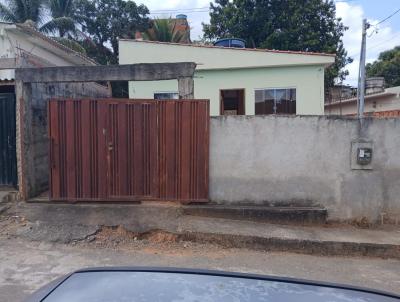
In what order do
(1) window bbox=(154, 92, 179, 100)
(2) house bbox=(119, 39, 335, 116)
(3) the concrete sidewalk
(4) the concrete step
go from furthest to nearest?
(1) window bbox=(154, 92, 179, 100) < (2) house bbox=(119, 39, 335, 116) < (4) the concrete step < (3) the concrete sidewalk

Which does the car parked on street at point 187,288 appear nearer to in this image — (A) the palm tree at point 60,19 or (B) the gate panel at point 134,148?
(B) the gate panel at point 134,148

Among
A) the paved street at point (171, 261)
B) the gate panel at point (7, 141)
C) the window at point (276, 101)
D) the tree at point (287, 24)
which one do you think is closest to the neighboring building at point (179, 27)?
the tree at point (287, 24)

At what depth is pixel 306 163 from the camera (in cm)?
741

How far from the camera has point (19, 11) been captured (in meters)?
25.9

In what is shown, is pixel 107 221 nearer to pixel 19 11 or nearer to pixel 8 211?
pixel 8 211

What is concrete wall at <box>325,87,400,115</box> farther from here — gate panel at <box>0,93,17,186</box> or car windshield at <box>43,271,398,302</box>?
car windshield at <box>43,271,398,302</box>

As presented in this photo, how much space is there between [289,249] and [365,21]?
1322 centimetres

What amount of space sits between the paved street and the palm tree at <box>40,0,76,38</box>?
21.6 m

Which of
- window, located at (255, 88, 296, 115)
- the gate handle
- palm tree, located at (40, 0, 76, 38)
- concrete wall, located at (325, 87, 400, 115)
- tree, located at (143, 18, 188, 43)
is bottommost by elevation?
the gate handle

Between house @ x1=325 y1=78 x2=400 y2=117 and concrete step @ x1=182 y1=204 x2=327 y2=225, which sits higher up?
house @ x1=325 y1=78 x2=400 y2=117

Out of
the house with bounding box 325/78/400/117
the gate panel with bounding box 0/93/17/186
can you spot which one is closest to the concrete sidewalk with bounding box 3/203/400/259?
the gate panel with bounding box 0/93/17/186

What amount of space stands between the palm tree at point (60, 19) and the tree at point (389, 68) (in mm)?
26879

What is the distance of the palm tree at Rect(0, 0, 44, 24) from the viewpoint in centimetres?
2564

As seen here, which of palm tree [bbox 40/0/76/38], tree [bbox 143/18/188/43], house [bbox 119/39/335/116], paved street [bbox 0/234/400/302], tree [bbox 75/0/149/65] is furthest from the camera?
tree [bbox 75/0/149/65]
